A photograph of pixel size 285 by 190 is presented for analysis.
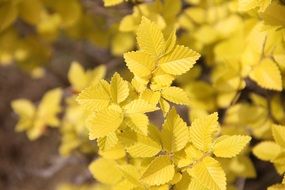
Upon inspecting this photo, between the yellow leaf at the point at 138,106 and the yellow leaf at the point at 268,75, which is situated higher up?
the yellow leaf at the point at 138,106

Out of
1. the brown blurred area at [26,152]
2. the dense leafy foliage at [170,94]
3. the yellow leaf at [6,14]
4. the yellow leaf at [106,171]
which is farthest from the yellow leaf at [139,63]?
the brown blurred area at [26,152]

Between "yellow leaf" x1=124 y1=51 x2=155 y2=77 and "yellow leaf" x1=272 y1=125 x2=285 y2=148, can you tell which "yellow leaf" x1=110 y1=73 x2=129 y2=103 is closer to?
"yellow leaf" x1=124 y1=51 x2=155 y2=77

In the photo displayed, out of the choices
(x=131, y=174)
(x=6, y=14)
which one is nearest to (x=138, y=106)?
(x=131, y=174)

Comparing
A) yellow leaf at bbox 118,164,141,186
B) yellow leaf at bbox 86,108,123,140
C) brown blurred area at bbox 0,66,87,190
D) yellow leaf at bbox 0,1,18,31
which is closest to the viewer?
yellow leaf at bbox 86,108,123,140

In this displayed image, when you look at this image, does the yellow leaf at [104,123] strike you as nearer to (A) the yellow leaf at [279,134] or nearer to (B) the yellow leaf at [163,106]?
(B) the yellow leaf at [163,106]

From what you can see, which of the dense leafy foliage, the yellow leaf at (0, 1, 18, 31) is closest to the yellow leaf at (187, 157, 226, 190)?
the dense leafy foliage

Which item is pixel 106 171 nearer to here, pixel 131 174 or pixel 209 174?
pixel 131 174
